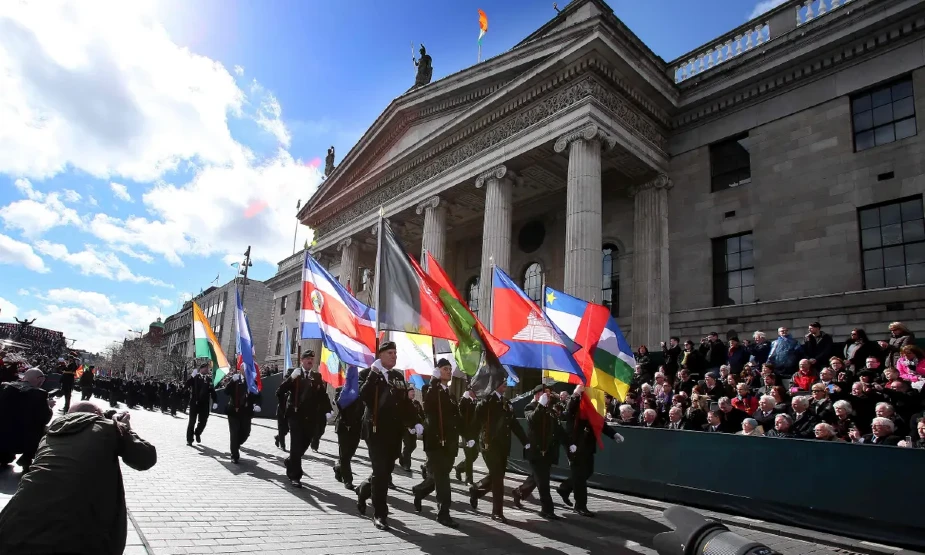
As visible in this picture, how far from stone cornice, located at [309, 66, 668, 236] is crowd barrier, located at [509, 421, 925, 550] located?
451 inches

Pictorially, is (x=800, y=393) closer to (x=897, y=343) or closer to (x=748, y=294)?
(x=897, y=343)

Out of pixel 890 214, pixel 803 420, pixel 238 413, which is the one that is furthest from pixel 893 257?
pixel 238 413

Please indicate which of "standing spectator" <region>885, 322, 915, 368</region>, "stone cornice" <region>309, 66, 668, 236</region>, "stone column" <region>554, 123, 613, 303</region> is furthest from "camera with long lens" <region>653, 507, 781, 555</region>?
"stone cornice" <region>309, 66, 668, 236</region>

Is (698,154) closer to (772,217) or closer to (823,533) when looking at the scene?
(772,217)

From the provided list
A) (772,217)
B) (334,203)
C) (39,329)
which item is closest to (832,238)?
(772,217)

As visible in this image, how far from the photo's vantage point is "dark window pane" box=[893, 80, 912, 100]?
15.0 meters

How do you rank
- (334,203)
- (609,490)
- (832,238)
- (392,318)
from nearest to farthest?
1. (392,318)
2. (609,490)
3. (832,238)
4. (334,203)

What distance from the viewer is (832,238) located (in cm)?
1569

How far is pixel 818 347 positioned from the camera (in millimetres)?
11477

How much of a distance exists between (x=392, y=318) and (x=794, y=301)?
13.0 m

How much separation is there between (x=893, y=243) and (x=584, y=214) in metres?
7.94

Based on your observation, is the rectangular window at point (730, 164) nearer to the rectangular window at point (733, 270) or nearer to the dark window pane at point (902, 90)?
the rectangular window at point (733, 270)

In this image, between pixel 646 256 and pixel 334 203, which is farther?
pixel 334 203

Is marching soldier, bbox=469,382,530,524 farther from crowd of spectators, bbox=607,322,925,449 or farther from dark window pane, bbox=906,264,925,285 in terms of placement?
dark window pane, bbox=906,264,925,285
